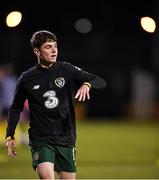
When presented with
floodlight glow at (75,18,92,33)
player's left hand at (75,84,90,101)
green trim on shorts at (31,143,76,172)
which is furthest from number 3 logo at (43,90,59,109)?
floodlight glow at (75,18,92,33)

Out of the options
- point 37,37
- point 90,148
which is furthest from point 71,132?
point 90,148

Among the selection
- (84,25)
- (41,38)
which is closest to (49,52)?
(41,38)

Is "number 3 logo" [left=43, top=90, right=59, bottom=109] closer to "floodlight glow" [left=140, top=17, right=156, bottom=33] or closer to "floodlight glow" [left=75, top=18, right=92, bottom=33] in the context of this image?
"floodlight glow" [left=140, top=17, right=156, bottom=33]

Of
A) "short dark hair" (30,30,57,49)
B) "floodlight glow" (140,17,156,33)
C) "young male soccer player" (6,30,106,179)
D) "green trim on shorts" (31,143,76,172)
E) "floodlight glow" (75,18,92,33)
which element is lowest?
"green trim on shorts" (31,143,76,172)

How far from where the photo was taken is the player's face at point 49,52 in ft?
29.4

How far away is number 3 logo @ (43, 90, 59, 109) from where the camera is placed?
8.92 metres

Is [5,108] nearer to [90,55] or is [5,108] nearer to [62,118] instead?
[62,118]

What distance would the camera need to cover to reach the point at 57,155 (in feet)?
29.3

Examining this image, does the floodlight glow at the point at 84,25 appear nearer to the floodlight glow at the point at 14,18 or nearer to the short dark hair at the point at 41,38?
the floodlight glow at the point at 14,18

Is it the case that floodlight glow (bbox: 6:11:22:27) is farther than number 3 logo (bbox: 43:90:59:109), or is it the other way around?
floodlight glow (bbox: 6:11:22:27)

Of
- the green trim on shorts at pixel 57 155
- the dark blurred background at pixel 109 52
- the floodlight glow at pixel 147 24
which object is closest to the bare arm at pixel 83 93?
the green trim on shorts at pixel 57 155

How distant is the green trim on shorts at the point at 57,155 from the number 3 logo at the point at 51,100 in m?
0.46

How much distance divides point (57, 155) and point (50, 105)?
23.1 inches

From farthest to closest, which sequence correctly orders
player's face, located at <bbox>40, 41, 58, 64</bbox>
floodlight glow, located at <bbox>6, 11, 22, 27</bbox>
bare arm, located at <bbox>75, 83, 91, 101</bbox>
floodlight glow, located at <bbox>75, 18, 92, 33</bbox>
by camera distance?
1. floodlight glow, located at <bbox>75, 18, 92, 33</bbox>
2. floodlight glow, located at <bbox>6, 11, 22, 27</bbox>
3. player's face, located at <bbox>40, 41, 58, 64</bbox>
4. bare arm, located at <bbox>75, 83, 91, 101</bbox>
